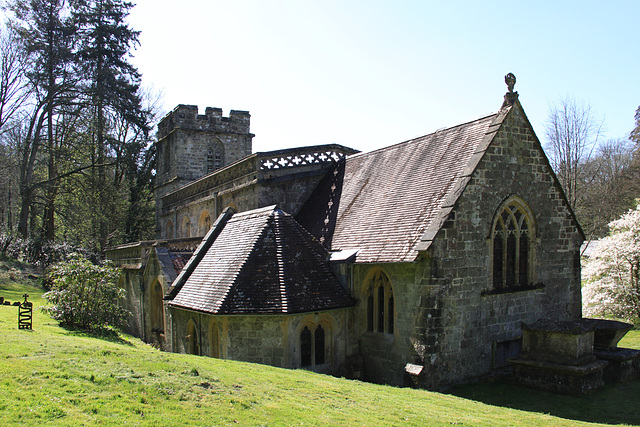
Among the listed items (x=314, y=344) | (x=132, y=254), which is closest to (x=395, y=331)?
(x=314, y=344)

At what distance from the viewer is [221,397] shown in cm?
844

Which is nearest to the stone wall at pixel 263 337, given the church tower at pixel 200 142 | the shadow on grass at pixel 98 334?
the shadow on grass at pixel 98 334

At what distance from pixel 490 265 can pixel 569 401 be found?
12.7ft

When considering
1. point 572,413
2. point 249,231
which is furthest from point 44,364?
point 572,413

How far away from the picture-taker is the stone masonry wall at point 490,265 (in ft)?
41.9

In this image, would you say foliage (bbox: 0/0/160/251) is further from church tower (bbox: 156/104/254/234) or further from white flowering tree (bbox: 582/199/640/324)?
white flowering tree (bbox: 582/199/640/324)

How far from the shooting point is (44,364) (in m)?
9.05

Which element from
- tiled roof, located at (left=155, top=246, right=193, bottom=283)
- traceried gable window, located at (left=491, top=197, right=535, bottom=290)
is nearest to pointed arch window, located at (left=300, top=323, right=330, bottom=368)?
traceried gable window, located at (left=491, top=197, right=535, bottom=290)

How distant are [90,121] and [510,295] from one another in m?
31.8

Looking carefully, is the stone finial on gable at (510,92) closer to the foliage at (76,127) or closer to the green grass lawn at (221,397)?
the green grass lawn at (221,397)

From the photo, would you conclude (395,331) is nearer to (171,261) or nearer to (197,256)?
(197,256)

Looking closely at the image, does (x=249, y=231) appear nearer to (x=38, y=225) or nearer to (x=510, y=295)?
(x=510, y=295)

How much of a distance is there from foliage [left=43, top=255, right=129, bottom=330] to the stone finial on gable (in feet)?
50.5

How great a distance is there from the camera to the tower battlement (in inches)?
1347
